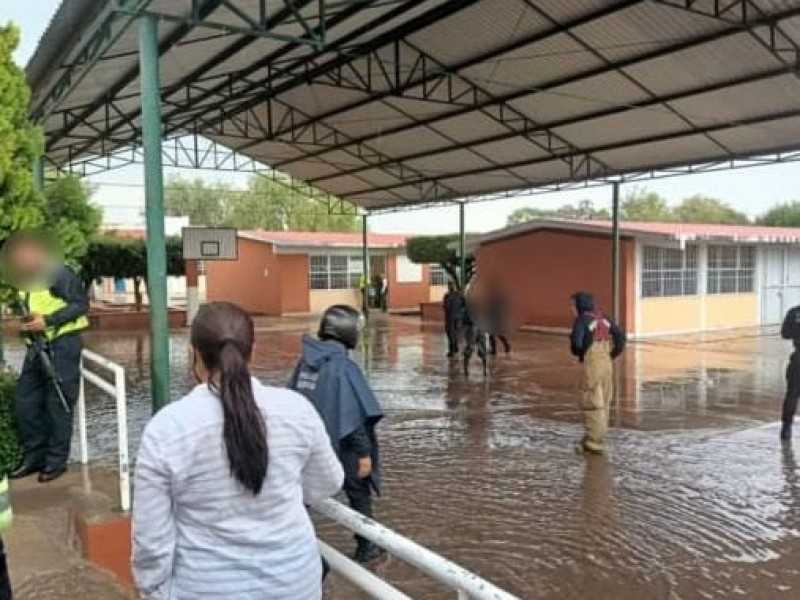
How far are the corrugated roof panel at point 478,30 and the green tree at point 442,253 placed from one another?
12.2m

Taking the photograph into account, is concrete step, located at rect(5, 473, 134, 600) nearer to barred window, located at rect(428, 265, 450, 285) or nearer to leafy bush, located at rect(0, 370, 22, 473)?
leafy bush, located at rect(0, 370, 22, 473)

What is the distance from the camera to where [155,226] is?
4.85 metres

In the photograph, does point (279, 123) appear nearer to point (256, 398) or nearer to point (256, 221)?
point (256, 398)

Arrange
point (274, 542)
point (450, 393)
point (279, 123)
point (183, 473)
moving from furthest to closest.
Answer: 1. point (279, 123)
2. point (450, 393)
3. point (274, 542)
4. point (183, 473)

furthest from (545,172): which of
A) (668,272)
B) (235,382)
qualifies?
(235,382)

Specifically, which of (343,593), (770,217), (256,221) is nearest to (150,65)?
(343,593)

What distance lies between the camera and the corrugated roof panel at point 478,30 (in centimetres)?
1067

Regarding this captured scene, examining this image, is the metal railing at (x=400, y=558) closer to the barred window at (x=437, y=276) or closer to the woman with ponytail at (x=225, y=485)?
the woman with ponytail at (x=225, y=485)

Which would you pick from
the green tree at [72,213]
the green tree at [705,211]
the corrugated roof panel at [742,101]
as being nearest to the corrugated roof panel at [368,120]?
the corrugated roof panel at [742,101]

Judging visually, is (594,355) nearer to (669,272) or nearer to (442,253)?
(669,272)

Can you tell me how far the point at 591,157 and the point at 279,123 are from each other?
22.7ft

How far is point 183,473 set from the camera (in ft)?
5.80

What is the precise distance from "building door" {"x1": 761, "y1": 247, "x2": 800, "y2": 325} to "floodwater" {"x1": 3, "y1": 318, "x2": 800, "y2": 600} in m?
10.8

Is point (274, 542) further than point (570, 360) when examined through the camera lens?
No
